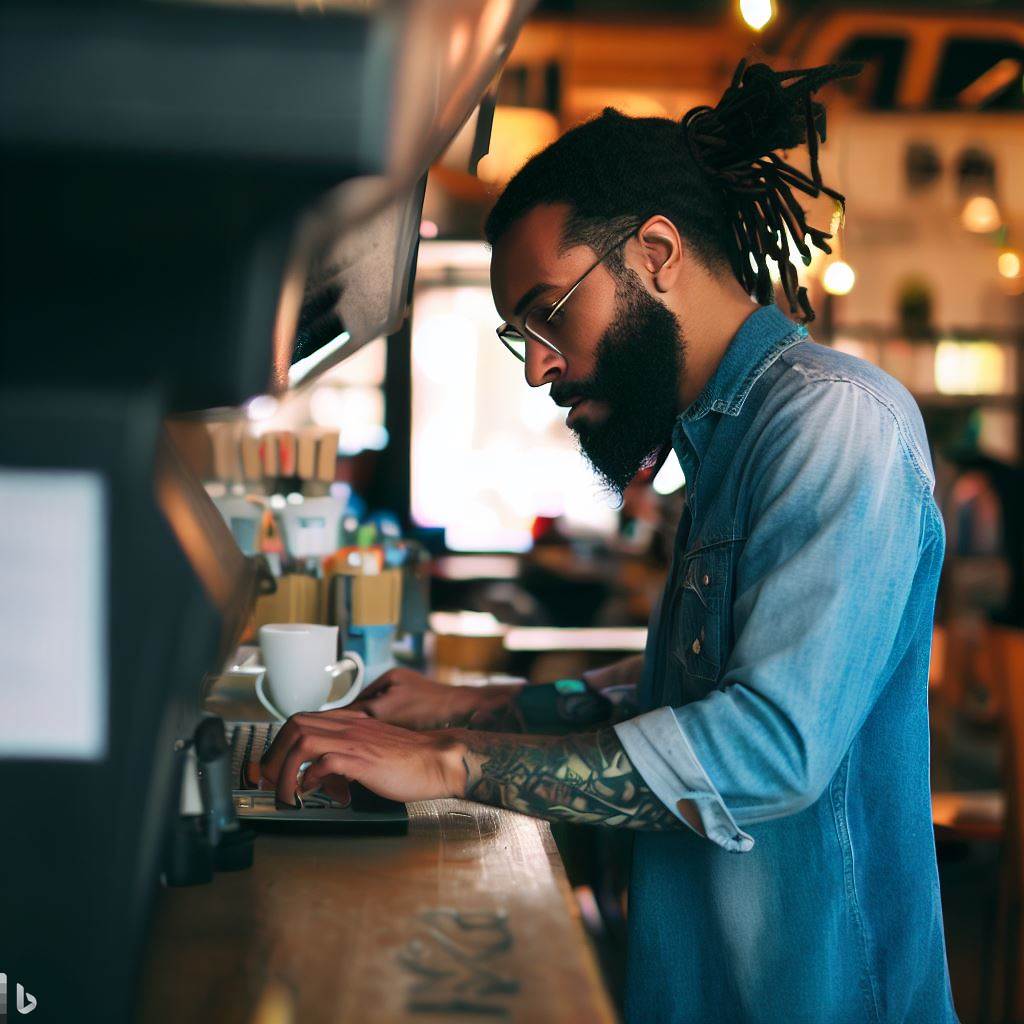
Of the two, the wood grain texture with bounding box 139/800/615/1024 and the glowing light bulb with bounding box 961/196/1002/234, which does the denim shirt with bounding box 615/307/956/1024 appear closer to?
the wood grain texture with bounding box 139/800/615/1024

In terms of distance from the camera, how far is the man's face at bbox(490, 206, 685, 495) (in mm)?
1270

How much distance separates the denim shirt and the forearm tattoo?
0.07 feet

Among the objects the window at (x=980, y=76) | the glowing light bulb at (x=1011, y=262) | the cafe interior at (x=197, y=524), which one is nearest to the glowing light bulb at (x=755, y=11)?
the cafe interior at (x=197, y=524)

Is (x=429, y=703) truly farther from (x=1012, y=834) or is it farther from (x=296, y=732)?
(x=1012, y=834)

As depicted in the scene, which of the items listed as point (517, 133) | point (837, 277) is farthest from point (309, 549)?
point (837, 277)

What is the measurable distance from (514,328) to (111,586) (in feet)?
2.41

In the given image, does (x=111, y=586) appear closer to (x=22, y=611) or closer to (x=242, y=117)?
(x=22, y=611)

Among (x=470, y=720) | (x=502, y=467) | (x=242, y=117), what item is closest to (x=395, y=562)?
(x=470, y=720)

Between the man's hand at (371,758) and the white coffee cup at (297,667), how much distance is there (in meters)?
0.33

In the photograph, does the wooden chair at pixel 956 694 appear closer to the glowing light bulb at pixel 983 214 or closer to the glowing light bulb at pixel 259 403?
the glowing light bulb at pixel 259 403

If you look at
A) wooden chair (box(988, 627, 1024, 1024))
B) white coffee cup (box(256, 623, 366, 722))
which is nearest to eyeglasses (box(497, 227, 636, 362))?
white coffee cup (box(256, 623, 366, 722))

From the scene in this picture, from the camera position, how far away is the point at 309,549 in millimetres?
1854

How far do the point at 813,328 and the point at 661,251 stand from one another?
18.4 feet

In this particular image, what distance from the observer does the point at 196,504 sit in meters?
0.86
